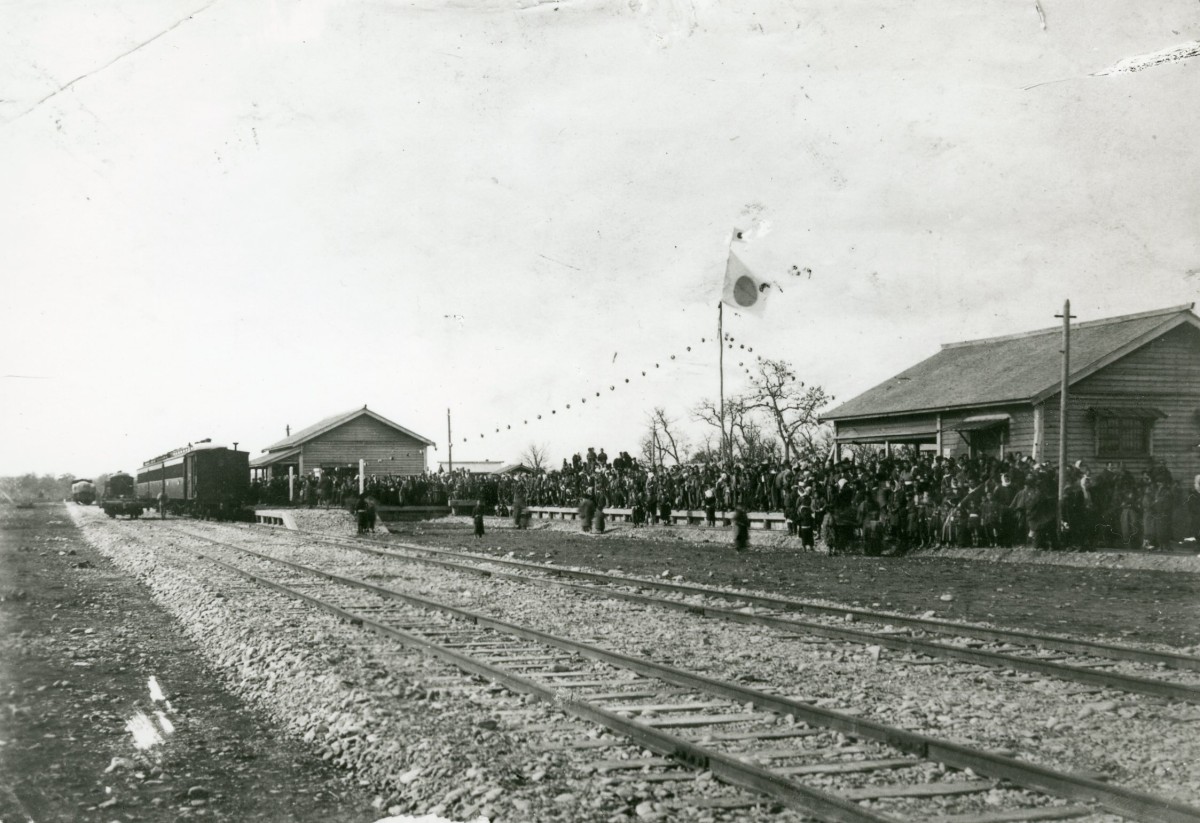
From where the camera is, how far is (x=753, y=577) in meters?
16.7

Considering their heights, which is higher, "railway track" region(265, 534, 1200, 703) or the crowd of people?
the crowd of people

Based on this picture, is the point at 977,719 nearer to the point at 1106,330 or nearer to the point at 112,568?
the point at 112,568

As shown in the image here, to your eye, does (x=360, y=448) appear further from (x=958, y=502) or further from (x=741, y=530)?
(x=958, y=502)

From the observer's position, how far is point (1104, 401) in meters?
24.9

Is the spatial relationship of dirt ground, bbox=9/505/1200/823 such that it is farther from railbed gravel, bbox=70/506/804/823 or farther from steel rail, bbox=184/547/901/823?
steel rail, bbox=184/547/901/823

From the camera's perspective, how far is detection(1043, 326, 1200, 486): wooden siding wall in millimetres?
24688

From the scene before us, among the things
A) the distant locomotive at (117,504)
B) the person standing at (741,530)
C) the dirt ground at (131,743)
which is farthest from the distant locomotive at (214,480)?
the dirt ground at (131,743)

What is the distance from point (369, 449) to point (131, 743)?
53483 mm

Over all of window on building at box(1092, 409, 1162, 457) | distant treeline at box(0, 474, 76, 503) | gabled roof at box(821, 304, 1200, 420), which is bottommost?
distant treeline at box(0, 474, 76, 503)

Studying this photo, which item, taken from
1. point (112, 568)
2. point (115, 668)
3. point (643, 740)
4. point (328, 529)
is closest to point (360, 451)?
point (328, 529)

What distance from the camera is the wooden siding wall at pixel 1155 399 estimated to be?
2469 centimetres

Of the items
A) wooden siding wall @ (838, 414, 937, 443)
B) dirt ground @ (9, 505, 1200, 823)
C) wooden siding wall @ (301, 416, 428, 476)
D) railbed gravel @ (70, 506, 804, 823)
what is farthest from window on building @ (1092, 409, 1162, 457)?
wooden siding wall @ (301, 416, 428, 476)

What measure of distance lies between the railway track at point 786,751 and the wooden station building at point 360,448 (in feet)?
164

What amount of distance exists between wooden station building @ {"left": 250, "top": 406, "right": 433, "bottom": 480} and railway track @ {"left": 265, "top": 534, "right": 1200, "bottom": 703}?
45534 mm
